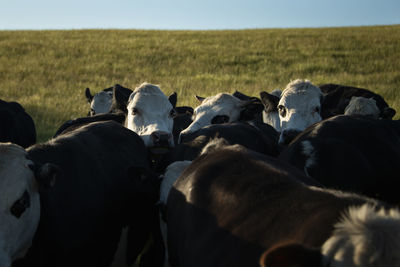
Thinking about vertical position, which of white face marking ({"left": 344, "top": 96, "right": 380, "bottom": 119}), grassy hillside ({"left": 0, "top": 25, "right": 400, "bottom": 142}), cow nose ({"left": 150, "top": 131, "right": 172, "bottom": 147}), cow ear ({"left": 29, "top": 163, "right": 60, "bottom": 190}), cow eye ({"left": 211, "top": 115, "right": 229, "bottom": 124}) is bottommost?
grassy hillside ({"left": 0, "top": 25, "right": 400, "bottom": 142})

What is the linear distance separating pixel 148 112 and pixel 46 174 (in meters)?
3.73

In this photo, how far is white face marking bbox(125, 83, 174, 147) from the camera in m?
7.32

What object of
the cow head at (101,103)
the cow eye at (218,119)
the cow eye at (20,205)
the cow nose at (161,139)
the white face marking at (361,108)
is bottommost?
the cow head at (101,103)

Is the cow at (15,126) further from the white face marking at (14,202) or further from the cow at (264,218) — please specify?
the cow at (264,218)

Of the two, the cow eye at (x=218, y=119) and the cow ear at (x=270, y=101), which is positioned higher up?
the cow ear at (x=270, y=101)

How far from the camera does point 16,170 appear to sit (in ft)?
12.6

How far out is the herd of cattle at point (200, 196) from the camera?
92.9 inches

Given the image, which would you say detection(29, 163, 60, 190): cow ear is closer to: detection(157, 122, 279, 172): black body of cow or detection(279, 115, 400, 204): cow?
detection(157, 122, 279, 172): black body of cow

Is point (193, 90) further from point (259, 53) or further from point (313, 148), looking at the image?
point (313, 148)

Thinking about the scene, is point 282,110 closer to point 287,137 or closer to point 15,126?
point 287,137

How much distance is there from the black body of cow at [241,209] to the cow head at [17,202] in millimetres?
1100

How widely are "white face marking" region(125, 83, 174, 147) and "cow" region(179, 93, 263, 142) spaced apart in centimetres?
83

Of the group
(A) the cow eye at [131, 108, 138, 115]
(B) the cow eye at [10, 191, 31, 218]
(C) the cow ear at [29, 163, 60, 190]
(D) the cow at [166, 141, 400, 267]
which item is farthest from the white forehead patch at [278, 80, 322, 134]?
(B) the cow eye at [10, 191, 31, 218]

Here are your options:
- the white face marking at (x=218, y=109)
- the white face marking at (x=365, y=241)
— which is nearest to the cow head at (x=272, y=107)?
the white face marking at (x=218, y=109)
